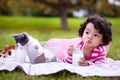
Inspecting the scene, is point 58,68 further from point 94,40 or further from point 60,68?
point 94,40

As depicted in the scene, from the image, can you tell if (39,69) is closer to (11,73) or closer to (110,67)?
(11,73)

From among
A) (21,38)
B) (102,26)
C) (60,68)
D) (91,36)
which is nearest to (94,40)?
(91,36)

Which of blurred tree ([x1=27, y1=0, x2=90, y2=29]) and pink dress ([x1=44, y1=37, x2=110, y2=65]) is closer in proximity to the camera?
pink dress ([x1=44, y1=37, x2=110, y2=65])

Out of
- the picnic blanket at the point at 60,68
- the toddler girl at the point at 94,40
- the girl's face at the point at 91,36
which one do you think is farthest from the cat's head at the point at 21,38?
the girl's face at the point at 91,36

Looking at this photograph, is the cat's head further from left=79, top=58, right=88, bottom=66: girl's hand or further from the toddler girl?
left=79, top=58, right=88, bottom=66: girl's hand

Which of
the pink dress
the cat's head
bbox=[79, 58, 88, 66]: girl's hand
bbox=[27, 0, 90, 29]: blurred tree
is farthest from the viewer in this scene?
bbox=[27, 0, 90, 29]: blurred tree

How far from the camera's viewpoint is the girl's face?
4.20 meters

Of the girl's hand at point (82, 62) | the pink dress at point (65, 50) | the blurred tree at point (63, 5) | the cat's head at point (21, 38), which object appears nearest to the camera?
the girl's hand at point (82, 62)

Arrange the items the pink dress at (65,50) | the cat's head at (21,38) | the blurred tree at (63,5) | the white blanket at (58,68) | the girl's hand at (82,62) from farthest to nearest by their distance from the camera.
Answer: the blurred tree at (63,5), the pink dress at (65,50), the cat's head at (21,38), the girl's hand at (82,62), the white blanket at (58,68)

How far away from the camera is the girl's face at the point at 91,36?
13.8 ft

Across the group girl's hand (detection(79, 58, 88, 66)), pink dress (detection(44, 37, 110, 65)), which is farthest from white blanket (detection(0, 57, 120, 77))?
pink dress (detection(44, 37, 110, 65))

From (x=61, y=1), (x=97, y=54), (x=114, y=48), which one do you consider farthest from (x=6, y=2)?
(x=97, y=54)

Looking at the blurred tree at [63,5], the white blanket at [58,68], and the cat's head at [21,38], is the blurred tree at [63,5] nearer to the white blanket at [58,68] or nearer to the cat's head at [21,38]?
the cat's head at [21,38]

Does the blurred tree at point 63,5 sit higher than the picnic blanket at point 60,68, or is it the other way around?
the picnic blanket at point 60,68
